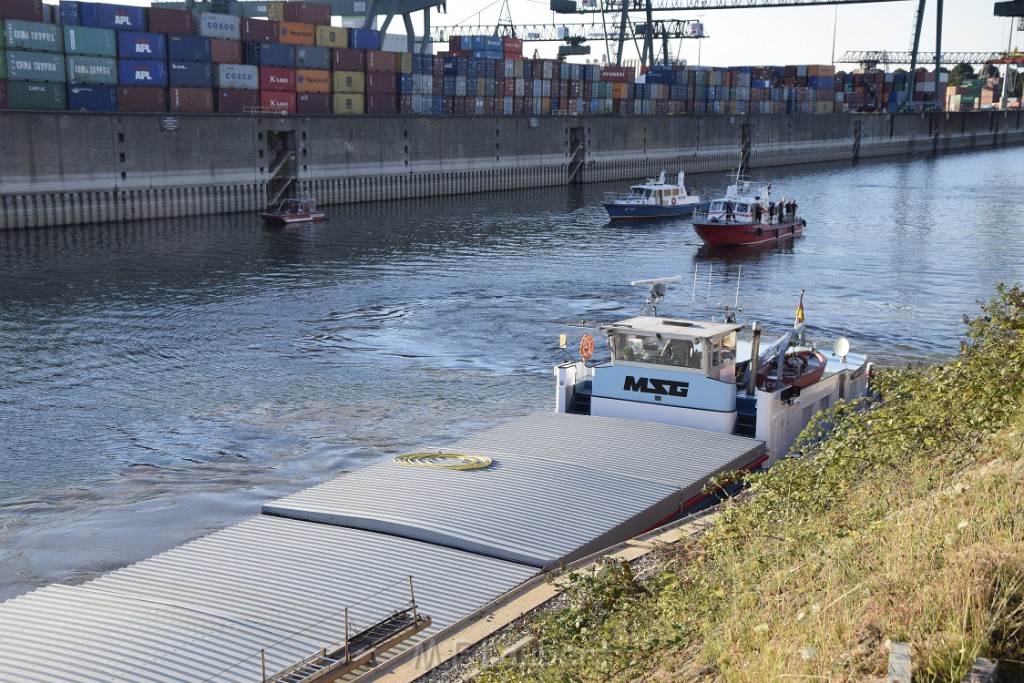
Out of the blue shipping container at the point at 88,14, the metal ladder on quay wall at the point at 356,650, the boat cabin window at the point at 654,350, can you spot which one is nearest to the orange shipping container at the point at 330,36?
the blue shipping container at the point at 88,14

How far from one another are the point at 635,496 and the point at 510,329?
1042 inches

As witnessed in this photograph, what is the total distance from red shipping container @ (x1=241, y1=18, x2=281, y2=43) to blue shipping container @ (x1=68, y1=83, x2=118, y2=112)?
1462cm

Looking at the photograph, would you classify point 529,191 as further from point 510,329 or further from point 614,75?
point 510,329

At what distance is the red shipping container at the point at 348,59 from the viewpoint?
9719cm

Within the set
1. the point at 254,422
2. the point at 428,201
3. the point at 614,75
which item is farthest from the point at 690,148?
the point at 254,422

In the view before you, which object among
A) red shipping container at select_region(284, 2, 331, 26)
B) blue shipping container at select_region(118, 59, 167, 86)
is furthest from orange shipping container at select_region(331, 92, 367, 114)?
blue shipping container at select_region(118, 59, 167, 86)

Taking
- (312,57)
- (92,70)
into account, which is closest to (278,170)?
(312,57)

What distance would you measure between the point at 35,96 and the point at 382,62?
115 ft

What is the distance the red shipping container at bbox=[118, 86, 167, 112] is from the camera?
263 ft

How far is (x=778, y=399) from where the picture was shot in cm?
2314

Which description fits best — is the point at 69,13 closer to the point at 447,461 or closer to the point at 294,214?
the point at 294,214

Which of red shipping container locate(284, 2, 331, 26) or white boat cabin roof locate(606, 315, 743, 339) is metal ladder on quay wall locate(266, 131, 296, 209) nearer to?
red shipping container locate(284, 2, 331, 26)

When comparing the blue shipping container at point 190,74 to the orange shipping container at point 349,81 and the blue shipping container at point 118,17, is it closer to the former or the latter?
the blue shipping container at point 118,17

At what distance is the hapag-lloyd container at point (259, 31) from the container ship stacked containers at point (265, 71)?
0.12m
